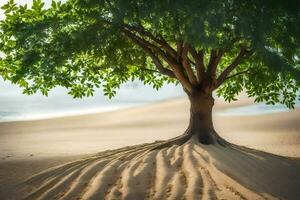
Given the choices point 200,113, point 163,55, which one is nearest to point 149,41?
point 163,55

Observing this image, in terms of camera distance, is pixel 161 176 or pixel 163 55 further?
pixel 163 55

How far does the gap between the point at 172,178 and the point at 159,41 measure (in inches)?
185

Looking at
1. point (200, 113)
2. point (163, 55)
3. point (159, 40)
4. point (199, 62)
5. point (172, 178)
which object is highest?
point (159, 40)

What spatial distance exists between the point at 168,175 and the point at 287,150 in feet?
26.8

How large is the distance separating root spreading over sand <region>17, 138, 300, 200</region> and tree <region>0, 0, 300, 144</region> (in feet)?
6.45

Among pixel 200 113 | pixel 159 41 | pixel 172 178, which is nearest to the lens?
pixel 172 178

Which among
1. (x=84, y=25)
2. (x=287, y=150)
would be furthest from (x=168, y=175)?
(x=287, y=150)

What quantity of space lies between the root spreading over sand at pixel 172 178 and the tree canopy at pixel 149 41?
1.98 m

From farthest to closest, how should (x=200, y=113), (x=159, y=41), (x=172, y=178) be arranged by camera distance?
(x=200, y=113)
(x=159, y=41)
(x=172, y=178)

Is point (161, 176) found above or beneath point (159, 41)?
beneath

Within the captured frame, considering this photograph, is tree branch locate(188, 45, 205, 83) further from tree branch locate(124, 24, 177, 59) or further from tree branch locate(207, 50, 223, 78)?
tree branch locate(124, 24, 177, 59)

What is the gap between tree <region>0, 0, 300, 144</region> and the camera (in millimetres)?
5766

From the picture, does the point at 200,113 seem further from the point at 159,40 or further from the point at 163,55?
the point at 159,40

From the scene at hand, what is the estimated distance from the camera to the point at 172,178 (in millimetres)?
Result: 7020
